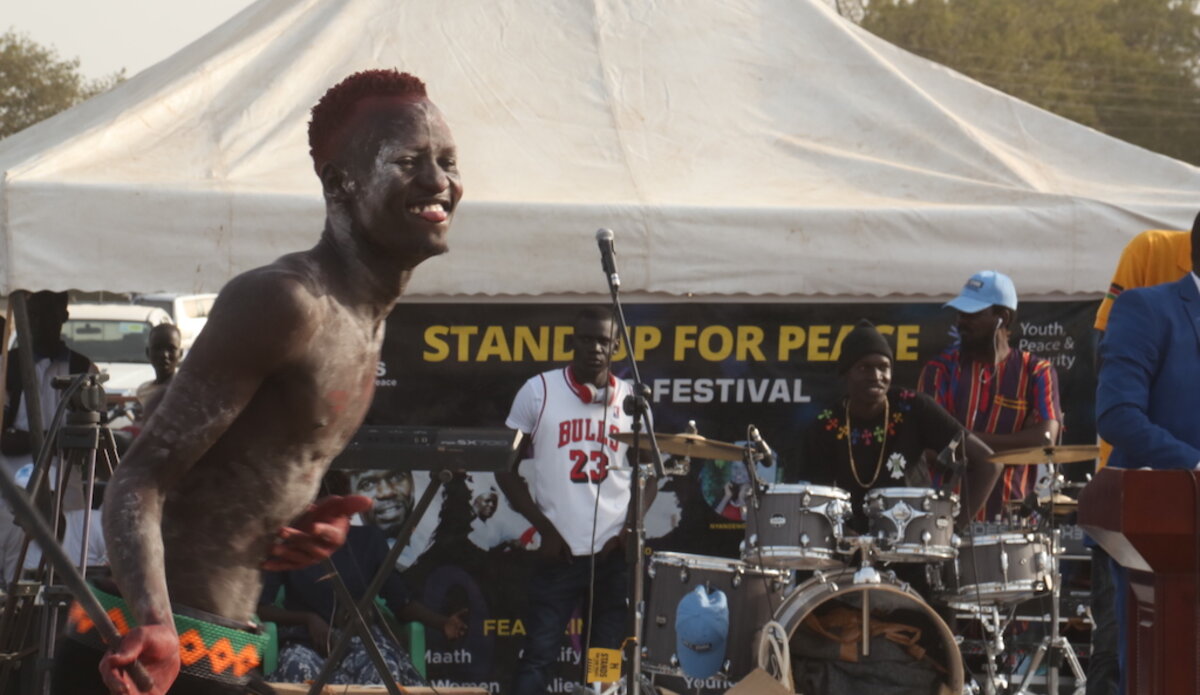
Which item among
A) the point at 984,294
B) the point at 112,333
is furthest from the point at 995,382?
the point at 112,333

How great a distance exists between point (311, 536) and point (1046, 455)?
5.08 metres

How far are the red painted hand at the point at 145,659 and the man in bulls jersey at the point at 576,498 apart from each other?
17.6 ft

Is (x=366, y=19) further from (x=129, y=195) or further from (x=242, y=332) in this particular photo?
(x=242, y=332)

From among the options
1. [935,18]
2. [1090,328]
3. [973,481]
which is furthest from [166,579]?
[935,18]

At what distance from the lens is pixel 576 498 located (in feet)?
25.6

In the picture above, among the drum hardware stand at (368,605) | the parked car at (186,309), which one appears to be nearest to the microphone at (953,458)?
the drum hardware stand at (368,605)

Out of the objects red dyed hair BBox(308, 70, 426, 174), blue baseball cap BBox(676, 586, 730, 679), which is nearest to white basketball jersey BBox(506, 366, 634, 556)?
blue baseball cap BBox(676, 586, 730, 679)

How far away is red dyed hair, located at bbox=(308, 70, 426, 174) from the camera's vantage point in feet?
10.3

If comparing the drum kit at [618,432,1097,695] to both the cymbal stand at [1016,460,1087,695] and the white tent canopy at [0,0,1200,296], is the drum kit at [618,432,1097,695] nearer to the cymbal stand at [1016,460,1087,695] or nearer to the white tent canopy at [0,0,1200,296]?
the cymbal stand at [1016,460,1087,695]

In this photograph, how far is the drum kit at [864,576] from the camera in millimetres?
7277

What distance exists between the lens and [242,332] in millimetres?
2660

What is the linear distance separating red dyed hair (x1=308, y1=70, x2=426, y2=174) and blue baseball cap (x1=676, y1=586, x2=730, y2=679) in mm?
4682

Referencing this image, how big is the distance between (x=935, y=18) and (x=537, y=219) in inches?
Answer: 1460

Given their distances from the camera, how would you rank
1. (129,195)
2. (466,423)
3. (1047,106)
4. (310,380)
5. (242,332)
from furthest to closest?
(1047,106) → (466,423) → (129,195) → (310,380) → (242,332)
